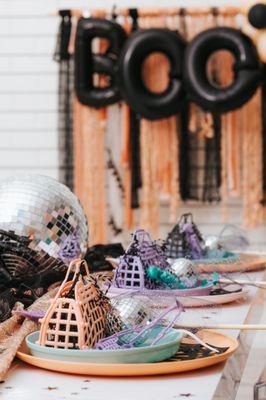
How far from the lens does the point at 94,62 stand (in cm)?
484

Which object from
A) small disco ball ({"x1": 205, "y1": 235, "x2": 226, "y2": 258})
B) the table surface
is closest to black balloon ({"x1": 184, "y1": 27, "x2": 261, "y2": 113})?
small disco ball ({"x1": 205, "y1": 235, "x2": 226, "y2": 258})

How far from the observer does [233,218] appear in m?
5.03

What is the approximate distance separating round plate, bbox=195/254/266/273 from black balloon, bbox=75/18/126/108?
2.33m

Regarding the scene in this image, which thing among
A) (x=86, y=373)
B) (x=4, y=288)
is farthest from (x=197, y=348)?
(x=4, y=288)

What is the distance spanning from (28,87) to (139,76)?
2.73 ft

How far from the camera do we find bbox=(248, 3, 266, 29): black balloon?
440 centimetres

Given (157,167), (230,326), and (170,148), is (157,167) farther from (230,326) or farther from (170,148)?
(230,326)

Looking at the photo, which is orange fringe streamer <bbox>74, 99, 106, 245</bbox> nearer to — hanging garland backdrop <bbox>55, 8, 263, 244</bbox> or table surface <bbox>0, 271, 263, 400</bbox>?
hanging garland backdrop <bbox>55, 8, 263, 244</bbox>

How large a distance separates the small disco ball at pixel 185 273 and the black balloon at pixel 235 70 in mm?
2686

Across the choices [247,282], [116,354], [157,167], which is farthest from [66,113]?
[116,354]

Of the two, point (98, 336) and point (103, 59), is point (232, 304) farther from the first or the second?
point (103, 59)

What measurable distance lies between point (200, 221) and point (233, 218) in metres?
0.20

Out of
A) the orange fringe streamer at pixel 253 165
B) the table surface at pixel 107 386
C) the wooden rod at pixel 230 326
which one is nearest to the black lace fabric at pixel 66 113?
the orange fringe streamer at pixel 253 165

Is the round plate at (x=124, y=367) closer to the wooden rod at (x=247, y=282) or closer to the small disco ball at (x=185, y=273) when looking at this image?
the small disco ball at (x=185, y=273)
